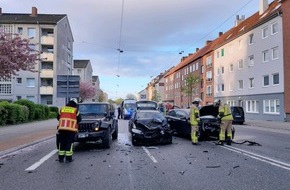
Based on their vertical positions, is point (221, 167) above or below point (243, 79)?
below

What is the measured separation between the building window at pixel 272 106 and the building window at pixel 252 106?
219 cm

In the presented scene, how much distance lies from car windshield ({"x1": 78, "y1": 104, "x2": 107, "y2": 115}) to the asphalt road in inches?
85.6

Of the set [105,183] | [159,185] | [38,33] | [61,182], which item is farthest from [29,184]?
[38,33]

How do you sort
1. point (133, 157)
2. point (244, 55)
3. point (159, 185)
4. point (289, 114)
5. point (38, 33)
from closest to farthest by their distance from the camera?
point (159, 185) < point (133, 157) < point (289, 114) < point (244, 55) < point (38, 33)

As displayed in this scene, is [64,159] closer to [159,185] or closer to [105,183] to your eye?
[105,183]

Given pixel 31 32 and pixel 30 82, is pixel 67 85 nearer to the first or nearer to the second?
pixel 30 82

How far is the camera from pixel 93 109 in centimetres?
1413

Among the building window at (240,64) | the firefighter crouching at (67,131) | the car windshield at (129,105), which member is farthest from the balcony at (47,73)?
the firefighter crouching at (67,131)

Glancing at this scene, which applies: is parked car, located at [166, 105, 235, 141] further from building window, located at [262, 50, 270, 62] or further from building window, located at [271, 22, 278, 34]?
building window, located at [262, 50, 270, 62]

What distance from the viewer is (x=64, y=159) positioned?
1015 centimetres

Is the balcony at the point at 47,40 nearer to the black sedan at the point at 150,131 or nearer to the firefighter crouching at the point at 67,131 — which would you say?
the black sedan at the point at 150,131

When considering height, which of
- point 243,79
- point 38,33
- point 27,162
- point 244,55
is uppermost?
point 38,33

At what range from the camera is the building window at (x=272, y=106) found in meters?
35.5

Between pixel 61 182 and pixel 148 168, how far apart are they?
7.73 feet
